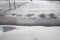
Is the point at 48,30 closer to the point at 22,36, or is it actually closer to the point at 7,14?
the point at 22,36

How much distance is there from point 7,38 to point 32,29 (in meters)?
0.34

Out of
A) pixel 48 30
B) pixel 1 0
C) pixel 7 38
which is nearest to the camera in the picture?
pixel 7 38

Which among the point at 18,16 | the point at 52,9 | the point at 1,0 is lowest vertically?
the point at 18,16

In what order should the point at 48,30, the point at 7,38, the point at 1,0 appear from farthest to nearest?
1. the point at 1,0
2. the point at 48,30
3. the point at 7,38

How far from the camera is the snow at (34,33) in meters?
0.91

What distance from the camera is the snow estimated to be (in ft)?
2.99

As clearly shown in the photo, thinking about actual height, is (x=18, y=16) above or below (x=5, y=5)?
below

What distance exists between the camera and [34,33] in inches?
39.6

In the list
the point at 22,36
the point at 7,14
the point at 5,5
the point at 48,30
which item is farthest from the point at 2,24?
the point at 48,30

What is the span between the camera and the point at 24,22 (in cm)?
116

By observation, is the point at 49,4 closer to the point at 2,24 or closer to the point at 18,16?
the point at 18,16

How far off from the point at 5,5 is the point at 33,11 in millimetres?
408

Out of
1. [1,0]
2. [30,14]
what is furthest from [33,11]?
[1,0]

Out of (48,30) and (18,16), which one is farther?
(18,16)
